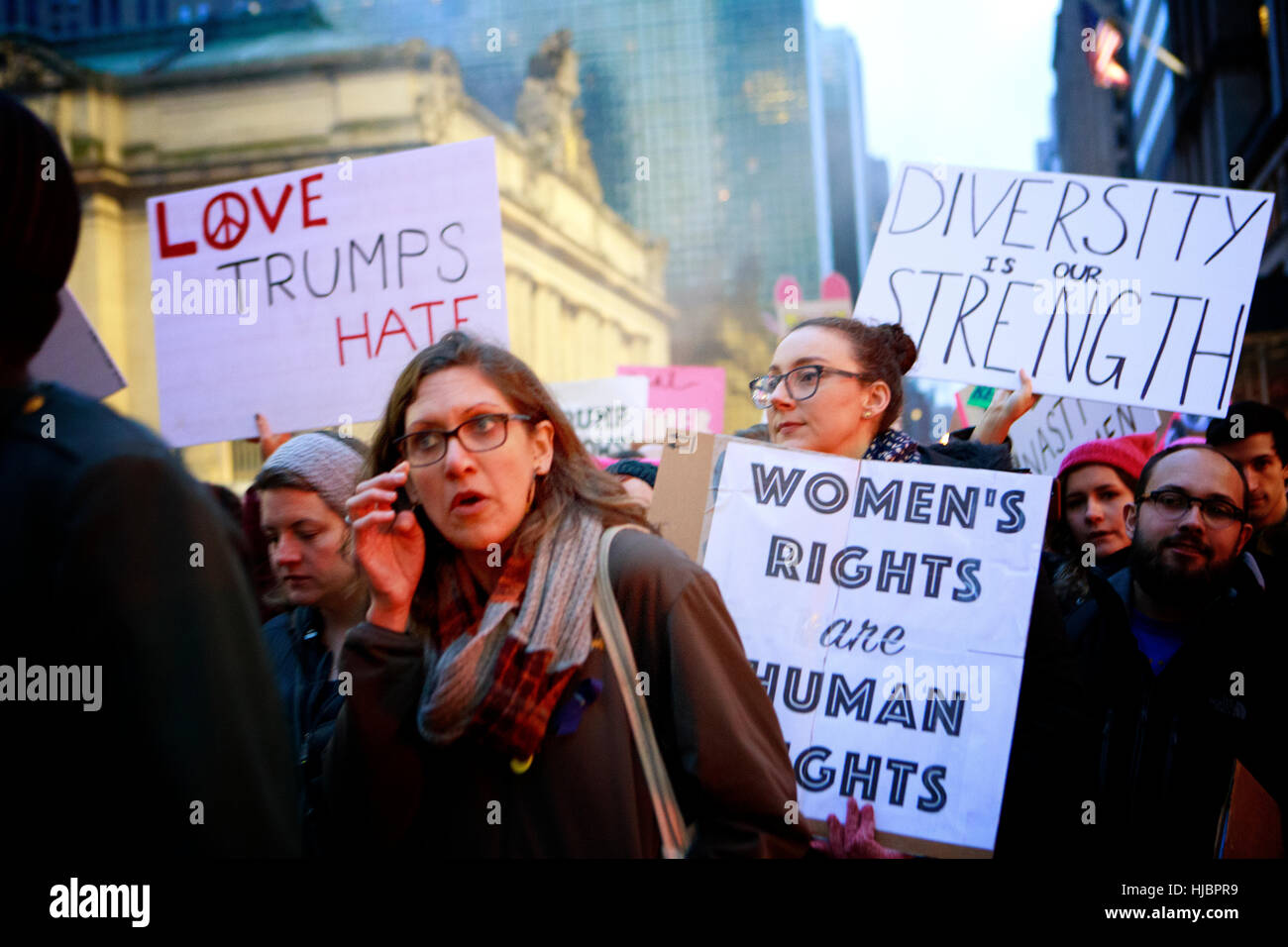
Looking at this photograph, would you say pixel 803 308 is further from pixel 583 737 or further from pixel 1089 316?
pixel 583 737

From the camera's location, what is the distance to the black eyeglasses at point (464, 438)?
2.11m

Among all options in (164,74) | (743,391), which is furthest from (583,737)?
(743,391)

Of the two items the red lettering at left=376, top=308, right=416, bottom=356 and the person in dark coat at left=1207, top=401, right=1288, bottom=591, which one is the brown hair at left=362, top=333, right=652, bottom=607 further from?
the person in dark coat at left=1207, top=401, right=1288, bottom=591

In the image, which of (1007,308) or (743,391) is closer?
(1007,308)

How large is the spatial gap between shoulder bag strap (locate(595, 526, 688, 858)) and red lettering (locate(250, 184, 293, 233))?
8.84 ft

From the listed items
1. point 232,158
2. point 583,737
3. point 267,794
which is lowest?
point 583,737

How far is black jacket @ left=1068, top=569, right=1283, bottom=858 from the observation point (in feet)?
8.92

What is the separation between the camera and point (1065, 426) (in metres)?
5.25

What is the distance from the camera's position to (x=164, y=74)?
113 ft

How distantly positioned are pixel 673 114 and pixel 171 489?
329ft

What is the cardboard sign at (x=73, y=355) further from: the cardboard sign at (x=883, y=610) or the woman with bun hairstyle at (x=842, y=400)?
the woman with bun hairstyle at (x=842, y=400)

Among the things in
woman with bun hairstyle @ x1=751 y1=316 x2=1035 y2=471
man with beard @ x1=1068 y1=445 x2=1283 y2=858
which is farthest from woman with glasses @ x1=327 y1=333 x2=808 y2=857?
man with beard @ x1=1068 y1=445 x2=1283 y2=858

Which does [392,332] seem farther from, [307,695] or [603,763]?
[603,763]

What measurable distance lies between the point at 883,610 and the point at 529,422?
104 centimetres
